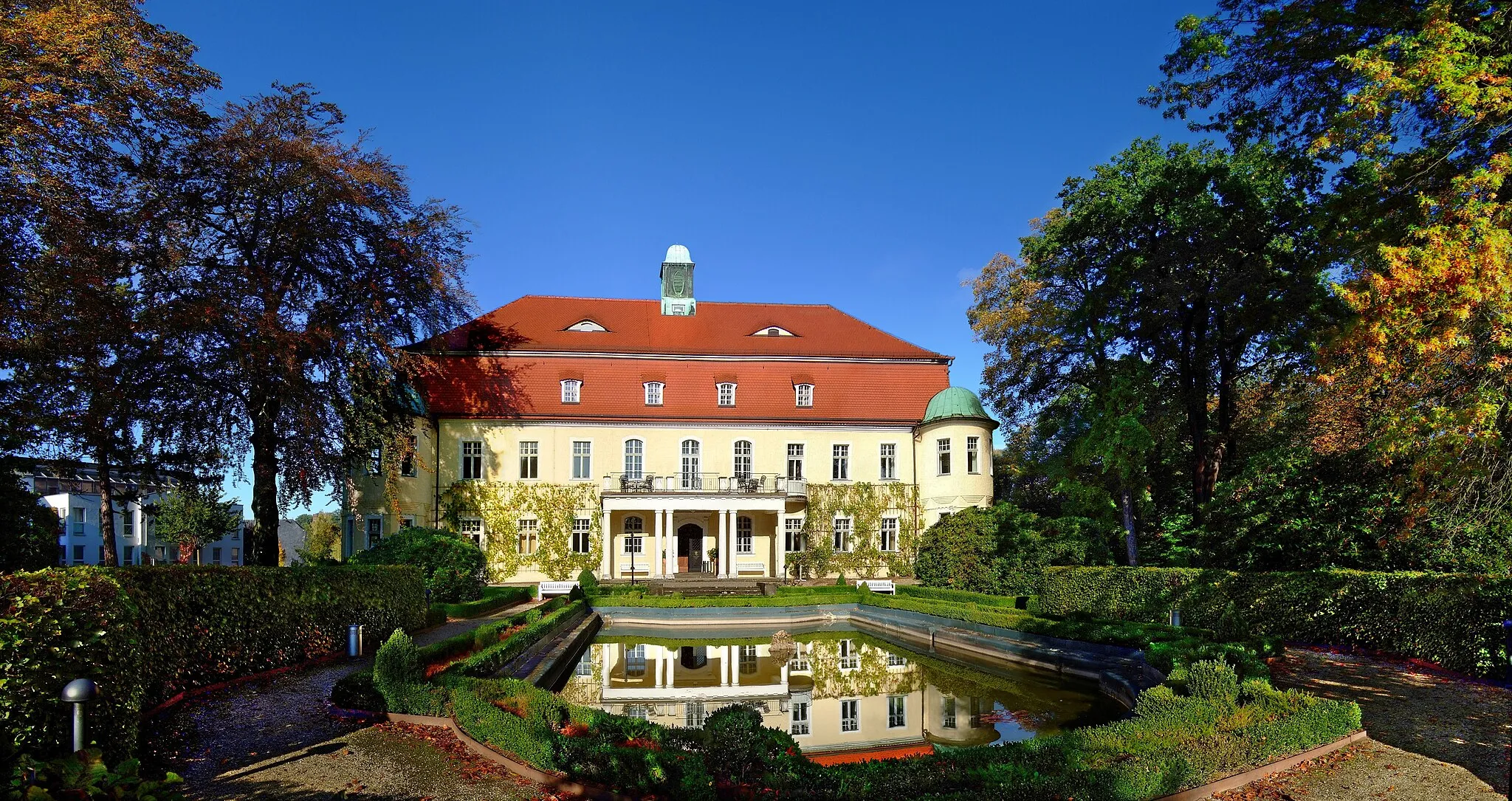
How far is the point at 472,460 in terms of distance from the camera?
94.8ft

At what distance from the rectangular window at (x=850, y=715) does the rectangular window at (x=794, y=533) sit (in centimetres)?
1695

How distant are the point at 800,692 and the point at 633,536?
16761 millimetres

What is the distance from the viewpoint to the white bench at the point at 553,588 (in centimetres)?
2598

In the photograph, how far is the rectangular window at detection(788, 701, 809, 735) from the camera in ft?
35.7

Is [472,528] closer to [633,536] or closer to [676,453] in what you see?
[633,536]

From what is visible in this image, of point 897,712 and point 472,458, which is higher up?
point 472,458

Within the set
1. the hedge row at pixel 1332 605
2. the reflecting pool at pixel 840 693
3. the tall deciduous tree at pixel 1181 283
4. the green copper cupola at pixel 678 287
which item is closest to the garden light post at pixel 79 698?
the reflecting pool at pixel 840 693

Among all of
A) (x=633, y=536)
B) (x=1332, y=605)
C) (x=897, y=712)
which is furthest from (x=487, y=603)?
(x=1332, y=605)

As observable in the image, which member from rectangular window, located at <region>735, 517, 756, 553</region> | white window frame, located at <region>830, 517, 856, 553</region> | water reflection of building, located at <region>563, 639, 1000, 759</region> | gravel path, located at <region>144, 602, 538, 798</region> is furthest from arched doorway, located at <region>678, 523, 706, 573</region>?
gravel path, located at <region>144, 602, 538, 798</region>

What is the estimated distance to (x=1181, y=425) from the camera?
25672mm

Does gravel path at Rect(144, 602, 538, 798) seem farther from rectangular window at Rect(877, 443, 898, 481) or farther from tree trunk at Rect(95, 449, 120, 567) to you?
rectangular window at Rect(877, 443, 898, 481)

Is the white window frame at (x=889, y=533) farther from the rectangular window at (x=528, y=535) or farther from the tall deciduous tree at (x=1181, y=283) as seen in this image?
the rectangular window at (x=528, y=535)

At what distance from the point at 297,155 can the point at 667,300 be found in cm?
1732

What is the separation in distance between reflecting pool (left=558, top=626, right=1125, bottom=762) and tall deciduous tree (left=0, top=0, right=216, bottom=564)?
9.37 meters
